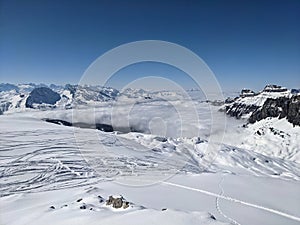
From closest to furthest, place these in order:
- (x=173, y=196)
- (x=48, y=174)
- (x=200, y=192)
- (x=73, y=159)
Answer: (x=173, y=196) → (x=200, y=192) → (x=48, y=174) → (x=73, y=159)

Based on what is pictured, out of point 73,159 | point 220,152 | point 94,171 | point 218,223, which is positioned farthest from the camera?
point 220,152

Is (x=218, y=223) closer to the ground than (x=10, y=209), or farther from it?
farther from it

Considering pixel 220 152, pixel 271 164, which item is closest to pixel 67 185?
pixel 220 152

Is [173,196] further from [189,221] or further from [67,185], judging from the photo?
[67,185]

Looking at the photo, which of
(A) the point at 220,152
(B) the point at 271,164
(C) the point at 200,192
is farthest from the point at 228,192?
(B) the point at 271,164

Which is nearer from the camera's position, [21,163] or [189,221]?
[189,221]

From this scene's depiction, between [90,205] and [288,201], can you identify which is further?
[288,201]

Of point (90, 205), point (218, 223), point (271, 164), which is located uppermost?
point (218, 223)

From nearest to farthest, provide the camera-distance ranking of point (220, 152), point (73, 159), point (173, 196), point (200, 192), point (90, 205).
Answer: point (90, 205), point (173, 196), point (200, 192), point (73, 159), point (220, 152)

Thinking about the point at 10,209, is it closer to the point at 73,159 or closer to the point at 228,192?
the point at 228,192
